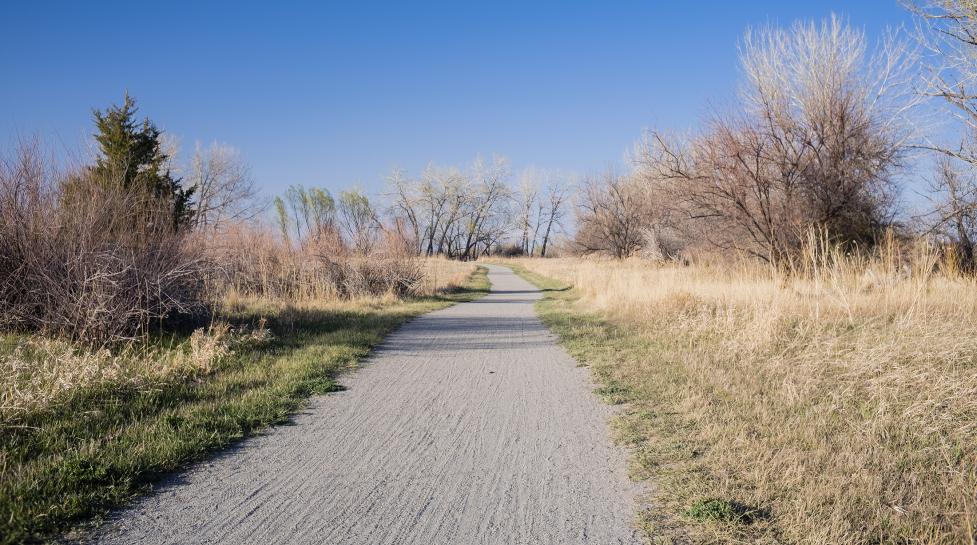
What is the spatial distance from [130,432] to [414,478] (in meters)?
2.60

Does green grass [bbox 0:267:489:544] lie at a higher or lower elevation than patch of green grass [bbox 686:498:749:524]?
higher

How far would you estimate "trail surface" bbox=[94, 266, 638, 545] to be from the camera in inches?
124

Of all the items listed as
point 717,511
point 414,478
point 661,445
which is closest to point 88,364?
point 414,478

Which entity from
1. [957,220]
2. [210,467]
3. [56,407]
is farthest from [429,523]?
[957,220]

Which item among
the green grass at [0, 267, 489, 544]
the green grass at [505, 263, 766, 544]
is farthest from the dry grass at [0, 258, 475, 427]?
the green grass at [505, 263, 766, 544]

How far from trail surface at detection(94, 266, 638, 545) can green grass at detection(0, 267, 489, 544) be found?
234 mm

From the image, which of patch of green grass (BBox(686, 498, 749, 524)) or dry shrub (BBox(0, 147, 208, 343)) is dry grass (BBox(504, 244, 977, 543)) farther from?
dry shrub (BBox(0, 147, 208, 343))

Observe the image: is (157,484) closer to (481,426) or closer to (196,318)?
(481,426)

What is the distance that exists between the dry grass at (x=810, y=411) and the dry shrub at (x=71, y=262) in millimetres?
7140

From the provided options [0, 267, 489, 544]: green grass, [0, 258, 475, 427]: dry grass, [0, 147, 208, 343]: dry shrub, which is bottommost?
[0, 267, 489, 544]: green grass

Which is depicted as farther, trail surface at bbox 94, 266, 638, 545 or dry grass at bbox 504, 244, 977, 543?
dry grass at bbox 504, 244, 977, 543

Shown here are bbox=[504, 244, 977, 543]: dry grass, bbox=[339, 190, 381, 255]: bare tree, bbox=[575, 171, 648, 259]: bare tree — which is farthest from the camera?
bbox=[575, 171, 648, 259]: bare tree

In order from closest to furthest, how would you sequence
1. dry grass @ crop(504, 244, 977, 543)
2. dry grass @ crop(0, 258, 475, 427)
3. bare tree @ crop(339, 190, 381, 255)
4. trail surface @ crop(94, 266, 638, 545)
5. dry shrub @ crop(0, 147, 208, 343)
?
trail surface @ crop(94, 266, 638, 545) → dry grass @ crop(504, 244, 977, 543) → dry grass @ crop(0, 258, 475, 427) → dry shrub @ crop(0, 147, 208, 343) → bare tree @ crop(339, 190, 381, 255)

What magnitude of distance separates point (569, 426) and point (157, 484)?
3384 millimetres
